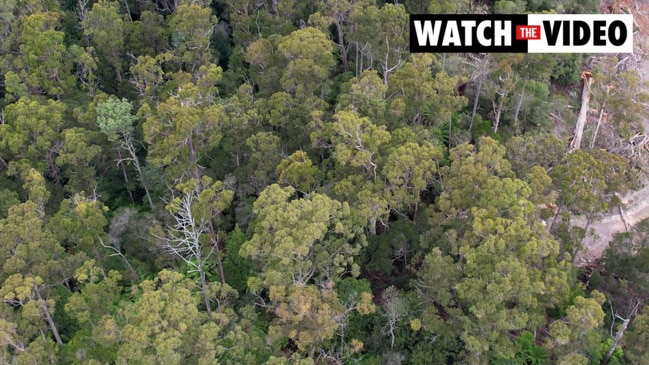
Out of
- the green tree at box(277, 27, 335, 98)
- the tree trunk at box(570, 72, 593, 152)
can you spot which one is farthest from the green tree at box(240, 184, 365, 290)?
the tree trunk at box(570, 72, 593, 152)

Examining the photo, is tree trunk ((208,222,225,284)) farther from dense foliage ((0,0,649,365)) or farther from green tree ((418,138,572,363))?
green tree ((418,138,572,363))

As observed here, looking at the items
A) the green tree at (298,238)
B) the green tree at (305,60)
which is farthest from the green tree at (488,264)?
the green tree at (305,60)

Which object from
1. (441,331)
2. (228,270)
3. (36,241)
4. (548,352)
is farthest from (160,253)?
(548,352)

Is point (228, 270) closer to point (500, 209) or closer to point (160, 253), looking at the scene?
point (160, 253)

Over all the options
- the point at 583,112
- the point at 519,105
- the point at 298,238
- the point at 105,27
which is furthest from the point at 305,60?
the point at 583,112

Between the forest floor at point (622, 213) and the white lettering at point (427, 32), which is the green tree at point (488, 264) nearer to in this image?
the forest floor at point (622, 213)

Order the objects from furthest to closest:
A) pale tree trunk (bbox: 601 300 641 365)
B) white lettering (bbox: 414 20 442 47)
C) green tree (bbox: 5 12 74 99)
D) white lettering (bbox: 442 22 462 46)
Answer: green tree (bbox: 5 12 74 99), white lettering (bbox: 414 20 442 47), white lettering (bbox: 442 22 462 46), pale tree trunk (bbox: 601 300 641 365)

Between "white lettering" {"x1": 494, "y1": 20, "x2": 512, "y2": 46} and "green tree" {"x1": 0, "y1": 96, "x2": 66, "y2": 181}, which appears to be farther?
"white lettering" {"x1": 494, "y1": 20, "x2": 512, "y2": 46}
